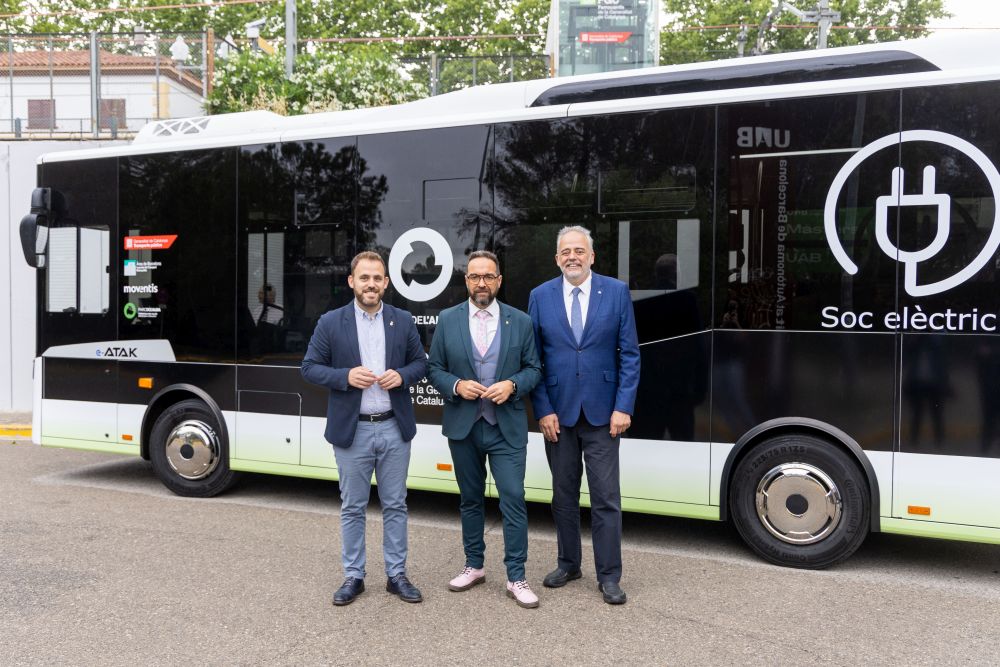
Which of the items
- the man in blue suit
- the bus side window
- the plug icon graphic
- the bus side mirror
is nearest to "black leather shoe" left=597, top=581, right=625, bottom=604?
the man in blue suit

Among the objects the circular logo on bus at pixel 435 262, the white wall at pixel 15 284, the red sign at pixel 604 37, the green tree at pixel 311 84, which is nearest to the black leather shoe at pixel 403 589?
the circular logo on bus at pixel 435 262

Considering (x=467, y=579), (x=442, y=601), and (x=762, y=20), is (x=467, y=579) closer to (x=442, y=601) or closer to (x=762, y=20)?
(x=442, y=601)

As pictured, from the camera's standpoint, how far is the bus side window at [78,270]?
24.8 feet

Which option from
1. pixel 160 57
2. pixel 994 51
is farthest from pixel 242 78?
pixel 994 51

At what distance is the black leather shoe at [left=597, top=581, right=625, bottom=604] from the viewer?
15.2 feet

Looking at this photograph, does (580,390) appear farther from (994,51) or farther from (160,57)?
(160,57)

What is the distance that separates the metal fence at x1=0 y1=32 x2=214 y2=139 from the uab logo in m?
6.84

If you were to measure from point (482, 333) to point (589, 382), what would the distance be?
64 centimetres

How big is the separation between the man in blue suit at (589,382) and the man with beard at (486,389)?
166 mm

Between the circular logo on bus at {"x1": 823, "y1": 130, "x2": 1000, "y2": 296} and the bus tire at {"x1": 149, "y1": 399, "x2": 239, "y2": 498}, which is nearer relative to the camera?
the circular logo on bus at {"x1": 823, "y1": 130, "x2": 1000, "y2": 296}

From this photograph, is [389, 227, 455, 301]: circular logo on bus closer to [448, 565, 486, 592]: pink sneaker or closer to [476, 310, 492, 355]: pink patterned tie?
[476, 310, 492, 355]: pink patterned tie

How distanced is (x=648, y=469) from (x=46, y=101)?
39.2 feet

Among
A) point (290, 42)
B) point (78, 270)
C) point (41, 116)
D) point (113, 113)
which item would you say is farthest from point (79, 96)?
point (78, 270)

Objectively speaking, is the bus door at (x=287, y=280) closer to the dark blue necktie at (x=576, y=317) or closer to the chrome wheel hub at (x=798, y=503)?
the dark blue necktie at (x=576, y=317)
